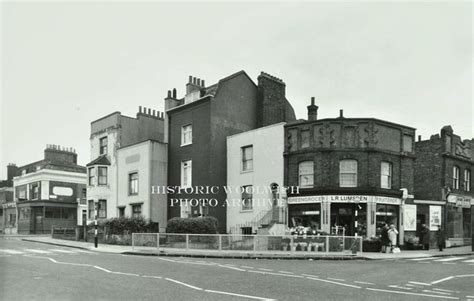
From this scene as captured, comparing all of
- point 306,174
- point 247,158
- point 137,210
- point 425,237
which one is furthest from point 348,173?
point 137,210

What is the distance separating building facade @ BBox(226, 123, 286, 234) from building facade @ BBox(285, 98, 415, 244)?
107 centimetres

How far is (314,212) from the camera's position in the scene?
2977 centimetres

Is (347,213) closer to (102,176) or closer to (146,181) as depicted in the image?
(146,181)

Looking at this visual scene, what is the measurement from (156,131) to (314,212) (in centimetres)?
1959

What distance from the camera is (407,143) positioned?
31906 mm

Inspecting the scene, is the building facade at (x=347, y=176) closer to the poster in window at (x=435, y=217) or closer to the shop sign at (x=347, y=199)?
the shop sign at (x=347, y=199)

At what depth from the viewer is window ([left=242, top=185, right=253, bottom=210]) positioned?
33438 millimetres

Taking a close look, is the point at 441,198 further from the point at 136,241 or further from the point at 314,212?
the point at 136,241

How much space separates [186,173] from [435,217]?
17.6 metres

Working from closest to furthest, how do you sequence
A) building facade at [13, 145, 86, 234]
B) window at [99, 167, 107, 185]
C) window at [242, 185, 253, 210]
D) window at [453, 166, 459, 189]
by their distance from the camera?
window at [242, 185, 253, 210], window at [453, 166, 459, 189], window at [99, 167, 107, 185], building facade at [13, 145, 86, 234]

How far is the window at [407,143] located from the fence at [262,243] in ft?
31.6

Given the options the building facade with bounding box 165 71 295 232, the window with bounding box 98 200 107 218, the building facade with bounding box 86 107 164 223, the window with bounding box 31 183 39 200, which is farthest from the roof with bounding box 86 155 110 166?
the window with bounding box 31 183 39 200

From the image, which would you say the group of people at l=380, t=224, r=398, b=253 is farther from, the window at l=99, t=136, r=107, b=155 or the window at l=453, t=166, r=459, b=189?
the window at l=99, t=136, r=107, b=155

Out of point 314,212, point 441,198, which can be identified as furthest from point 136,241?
point 441,198
